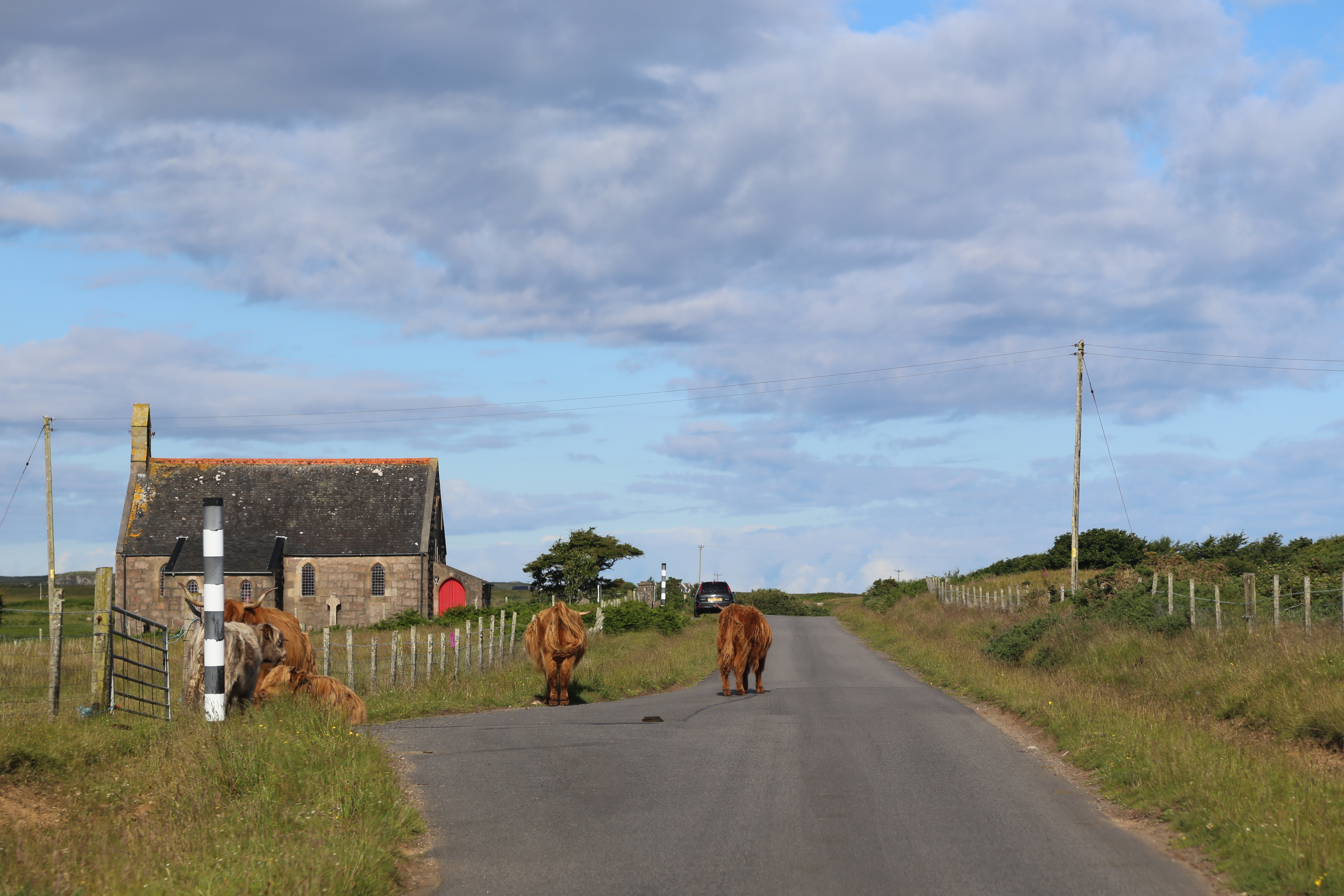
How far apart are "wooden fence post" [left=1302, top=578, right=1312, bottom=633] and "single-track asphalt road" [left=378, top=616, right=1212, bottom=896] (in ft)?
20.8

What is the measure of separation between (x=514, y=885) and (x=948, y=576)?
65201 mm

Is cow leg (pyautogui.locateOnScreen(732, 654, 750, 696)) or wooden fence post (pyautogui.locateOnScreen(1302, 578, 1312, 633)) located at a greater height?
wooden fence post (pyautogui.locateOnScreen(1302, 578, 1312, 633))

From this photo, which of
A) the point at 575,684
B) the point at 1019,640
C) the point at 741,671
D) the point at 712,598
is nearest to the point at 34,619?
the point at 712,598

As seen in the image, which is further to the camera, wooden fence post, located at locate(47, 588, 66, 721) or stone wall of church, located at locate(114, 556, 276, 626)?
stone wall of church, located at locate(114, 556, 276, 626)

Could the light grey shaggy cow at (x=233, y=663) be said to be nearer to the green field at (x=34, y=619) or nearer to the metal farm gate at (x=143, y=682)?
Answer: the metal farm gate at (x=143, y=682)

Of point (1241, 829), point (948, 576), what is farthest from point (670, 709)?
point (948, 576)

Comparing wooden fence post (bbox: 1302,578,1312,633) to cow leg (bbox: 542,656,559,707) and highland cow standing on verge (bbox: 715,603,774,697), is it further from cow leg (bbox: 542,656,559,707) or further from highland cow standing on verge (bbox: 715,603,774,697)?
cow leg (bbox: 542,656,559,707)

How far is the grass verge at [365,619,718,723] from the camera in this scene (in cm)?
1753

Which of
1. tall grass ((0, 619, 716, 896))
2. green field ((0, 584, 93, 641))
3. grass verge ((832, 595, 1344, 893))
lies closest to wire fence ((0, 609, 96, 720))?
tall grass ((0, 619, 716, 896))

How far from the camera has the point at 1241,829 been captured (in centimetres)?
804

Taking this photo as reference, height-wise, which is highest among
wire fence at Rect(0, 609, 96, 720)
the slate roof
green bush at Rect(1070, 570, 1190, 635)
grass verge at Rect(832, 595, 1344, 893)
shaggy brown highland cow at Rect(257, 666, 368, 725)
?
the slate roof

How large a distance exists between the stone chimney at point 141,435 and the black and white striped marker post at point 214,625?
5380 cm

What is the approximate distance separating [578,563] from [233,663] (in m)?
57.1

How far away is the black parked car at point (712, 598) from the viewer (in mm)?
54062
